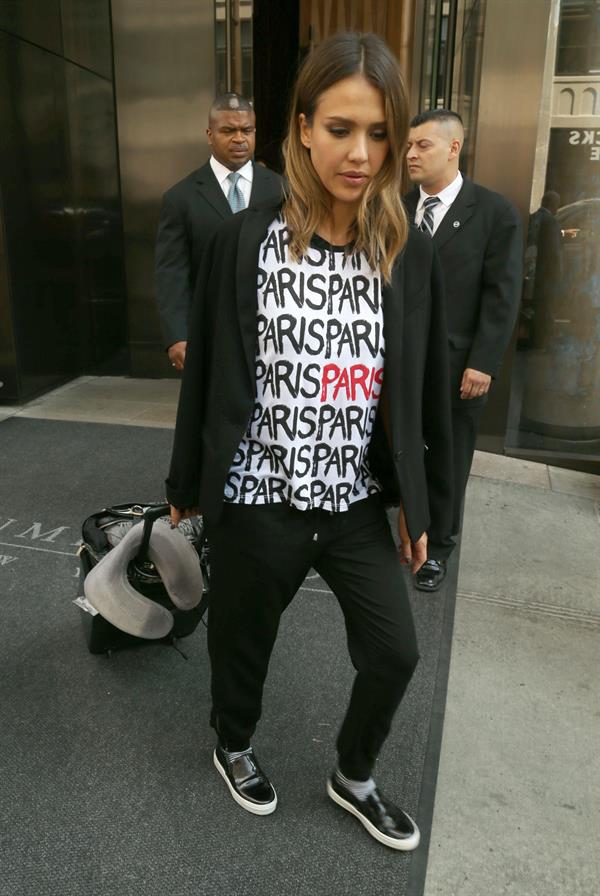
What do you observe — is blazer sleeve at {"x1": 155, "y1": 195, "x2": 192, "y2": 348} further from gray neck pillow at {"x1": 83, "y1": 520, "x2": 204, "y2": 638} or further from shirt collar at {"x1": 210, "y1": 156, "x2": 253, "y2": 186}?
gray neck pillow at {"x1": 83, "y1": 520, "x2": 204, "y2": 638}

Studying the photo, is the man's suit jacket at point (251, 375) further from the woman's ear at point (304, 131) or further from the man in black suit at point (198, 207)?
the man in black suit at point (198, 207)

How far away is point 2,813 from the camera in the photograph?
2322 millimetres

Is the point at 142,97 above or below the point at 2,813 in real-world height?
above

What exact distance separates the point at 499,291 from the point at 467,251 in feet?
0.79

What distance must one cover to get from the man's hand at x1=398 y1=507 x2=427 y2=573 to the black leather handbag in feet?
3.13

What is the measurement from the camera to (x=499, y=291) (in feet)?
11.6

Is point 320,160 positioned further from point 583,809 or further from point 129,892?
point 583,809

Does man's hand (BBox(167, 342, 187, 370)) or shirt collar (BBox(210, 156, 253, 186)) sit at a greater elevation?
shirt collar (BBox(210, 156, 253, 186))

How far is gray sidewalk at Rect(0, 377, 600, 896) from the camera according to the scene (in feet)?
7.29

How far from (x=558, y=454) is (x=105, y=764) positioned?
4545 millimetres

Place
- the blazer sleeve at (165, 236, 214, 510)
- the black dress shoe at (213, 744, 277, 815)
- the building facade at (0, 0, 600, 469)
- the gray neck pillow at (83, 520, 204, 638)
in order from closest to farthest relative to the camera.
→ the blazer sleeve at (165, 236, 214, 510), the black dress shoe at (213, 744, 277, 815), the gray neck pillow at (83, 520, 204, 638), the building facade at (0, 0, 600, 469)

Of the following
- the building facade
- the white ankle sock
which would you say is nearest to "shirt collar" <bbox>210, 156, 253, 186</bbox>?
the building facade

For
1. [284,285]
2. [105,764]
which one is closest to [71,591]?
[105,764]

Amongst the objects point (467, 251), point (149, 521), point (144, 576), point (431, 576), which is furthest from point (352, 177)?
point (431, 576)
